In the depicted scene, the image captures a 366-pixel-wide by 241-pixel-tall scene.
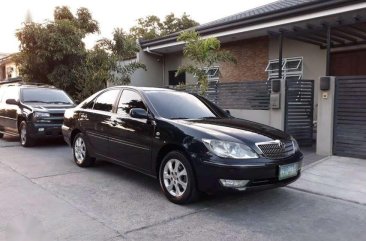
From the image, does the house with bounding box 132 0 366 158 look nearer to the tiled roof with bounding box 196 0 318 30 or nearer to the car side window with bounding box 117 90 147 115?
the tiled roof with bounding box 196 0 318 30

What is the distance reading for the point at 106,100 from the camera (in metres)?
6.68

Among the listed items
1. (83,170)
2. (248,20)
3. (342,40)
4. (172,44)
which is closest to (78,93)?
(172,44)

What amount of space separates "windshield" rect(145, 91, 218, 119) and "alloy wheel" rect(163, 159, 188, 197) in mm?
784

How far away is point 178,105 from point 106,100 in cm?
151

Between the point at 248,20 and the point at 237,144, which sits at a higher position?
the point at 248,20

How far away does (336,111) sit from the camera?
8.05m

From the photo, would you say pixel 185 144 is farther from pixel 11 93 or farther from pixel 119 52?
pixel 119 52

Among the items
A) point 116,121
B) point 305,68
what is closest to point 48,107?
point 116,121

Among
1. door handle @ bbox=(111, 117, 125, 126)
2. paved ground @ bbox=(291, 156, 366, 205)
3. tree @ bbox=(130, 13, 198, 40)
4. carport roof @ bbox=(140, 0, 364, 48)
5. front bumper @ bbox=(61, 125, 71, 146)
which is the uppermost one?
tree @ bbox=(130, 13, 198, 40)

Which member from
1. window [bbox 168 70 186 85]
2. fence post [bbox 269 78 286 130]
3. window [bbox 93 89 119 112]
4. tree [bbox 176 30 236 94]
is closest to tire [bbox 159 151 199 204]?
window [bbox 93 89 119 112]

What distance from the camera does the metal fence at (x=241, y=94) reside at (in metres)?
9.84

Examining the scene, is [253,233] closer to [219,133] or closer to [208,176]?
[208,176]

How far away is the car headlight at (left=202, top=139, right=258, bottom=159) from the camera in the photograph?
4547mm

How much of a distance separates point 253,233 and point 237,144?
1.09 metres
